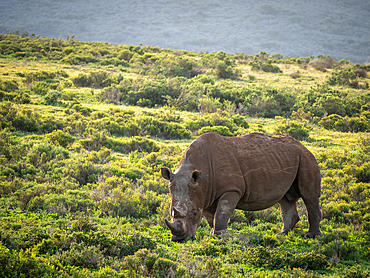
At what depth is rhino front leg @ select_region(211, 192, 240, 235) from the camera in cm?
693

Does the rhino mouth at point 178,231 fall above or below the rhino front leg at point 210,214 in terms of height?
above

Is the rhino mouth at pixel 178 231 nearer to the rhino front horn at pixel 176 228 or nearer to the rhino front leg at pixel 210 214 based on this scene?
the rhino front horn at pixel 176 228

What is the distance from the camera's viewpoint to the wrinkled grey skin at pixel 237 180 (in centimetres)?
662

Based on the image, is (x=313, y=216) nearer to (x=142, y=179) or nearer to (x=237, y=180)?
(x=237, y=180)

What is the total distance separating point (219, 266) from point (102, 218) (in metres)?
3.74

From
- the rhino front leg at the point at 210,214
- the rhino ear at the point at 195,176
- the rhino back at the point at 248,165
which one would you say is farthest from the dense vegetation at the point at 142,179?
the rhino ear at the point at 195,176

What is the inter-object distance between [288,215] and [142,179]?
4723 mm

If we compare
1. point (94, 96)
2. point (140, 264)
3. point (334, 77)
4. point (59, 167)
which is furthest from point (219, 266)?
point (334, 77)

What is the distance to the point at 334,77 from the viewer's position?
34781mm

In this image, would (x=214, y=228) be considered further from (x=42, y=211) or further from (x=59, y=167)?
(x=59, y=167)

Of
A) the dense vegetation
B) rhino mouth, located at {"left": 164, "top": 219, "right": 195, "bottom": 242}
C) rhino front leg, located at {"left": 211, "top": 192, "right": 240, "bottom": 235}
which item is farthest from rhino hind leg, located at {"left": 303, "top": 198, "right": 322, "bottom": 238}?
rhino mouth, located at {"left": 164, "top": 219, "right": 195, "bottom": 242}

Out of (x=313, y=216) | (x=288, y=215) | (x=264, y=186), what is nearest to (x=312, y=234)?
(x=313, y=216)

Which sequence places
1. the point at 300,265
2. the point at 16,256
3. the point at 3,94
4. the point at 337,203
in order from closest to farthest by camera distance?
the point at 16,256, the point at 300,265, the point at 337,203, the point at 3,94

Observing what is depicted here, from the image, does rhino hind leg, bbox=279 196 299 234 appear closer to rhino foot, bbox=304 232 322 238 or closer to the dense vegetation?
the dense vegetation
